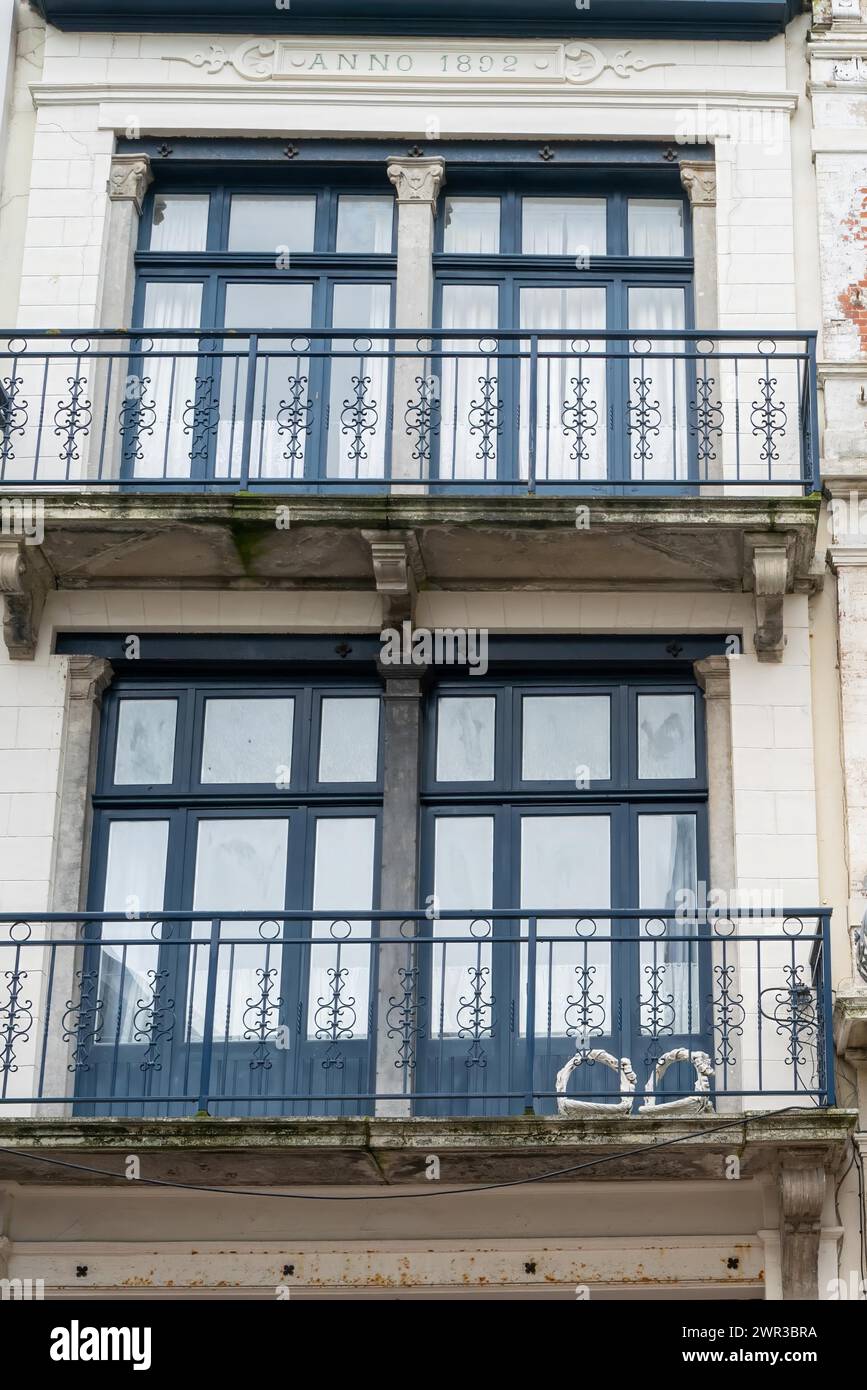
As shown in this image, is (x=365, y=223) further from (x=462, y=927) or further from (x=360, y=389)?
(x=462, y=927)

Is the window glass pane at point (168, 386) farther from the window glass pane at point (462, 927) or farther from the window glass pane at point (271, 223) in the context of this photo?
the window glass pane at point (462, 927)

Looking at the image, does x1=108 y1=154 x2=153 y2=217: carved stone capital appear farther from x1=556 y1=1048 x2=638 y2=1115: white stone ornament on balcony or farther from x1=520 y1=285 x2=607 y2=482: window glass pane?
x1=556 y1=1048 x2=638 y2=1115: white stone ornament on balcony

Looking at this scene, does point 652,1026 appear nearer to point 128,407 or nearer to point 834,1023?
point 834,1023

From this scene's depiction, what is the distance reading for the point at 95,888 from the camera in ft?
44.1

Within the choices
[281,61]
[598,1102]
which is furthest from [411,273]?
[598,1102]

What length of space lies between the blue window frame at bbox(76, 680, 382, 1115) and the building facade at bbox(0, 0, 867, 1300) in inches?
1.1

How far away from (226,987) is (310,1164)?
147 cm

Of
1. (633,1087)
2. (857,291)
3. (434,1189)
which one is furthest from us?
(857,291)

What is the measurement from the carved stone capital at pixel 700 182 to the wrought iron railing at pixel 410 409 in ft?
3.22

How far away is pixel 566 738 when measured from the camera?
45.1ft

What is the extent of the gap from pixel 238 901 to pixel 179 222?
4512 mm

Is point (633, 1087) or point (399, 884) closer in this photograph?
point (633, 1087)
